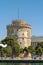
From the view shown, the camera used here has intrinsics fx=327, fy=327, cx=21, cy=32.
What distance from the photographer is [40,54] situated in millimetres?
71125

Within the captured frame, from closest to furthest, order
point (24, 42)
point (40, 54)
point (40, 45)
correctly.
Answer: point (40, 54)
point (40, 45)
point (24, 42)

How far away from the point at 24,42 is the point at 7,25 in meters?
6.44

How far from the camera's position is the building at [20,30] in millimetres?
85750

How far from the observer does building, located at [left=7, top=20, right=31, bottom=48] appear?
85750mm

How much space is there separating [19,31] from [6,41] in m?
14.7

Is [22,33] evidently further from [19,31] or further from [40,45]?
[40,45]

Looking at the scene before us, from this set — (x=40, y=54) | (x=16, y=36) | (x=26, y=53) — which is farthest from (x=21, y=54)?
(x=16, y=36)

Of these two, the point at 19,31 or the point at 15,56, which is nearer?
the point at 15,56

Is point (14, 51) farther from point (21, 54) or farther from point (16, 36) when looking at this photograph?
point (16, 36)

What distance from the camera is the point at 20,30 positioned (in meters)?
85.9

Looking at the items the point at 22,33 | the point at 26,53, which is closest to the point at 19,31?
the point at 22,33

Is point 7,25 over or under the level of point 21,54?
over

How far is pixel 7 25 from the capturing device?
285 ft

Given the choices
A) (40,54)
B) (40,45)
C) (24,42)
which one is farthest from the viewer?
(24,42)
